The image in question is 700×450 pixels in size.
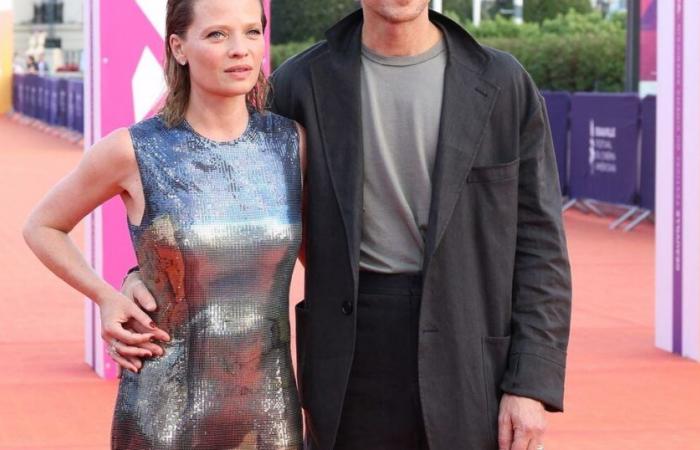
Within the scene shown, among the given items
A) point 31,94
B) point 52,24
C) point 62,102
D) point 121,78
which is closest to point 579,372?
point 121,78

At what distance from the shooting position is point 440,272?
337cm

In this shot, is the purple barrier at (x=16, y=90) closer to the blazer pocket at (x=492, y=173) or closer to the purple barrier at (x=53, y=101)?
the purple barrier at (x=53, y=101)

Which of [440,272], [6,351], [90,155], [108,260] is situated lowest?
[6,351]

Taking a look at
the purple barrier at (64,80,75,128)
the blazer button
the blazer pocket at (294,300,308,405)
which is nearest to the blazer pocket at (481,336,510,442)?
the blazer button

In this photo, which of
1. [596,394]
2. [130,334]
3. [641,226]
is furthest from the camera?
[641,226]

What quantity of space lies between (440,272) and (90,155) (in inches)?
31.0

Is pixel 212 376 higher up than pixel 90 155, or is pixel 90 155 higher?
pixel 90 155

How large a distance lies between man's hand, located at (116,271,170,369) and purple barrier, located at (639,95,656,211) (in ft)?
40.7

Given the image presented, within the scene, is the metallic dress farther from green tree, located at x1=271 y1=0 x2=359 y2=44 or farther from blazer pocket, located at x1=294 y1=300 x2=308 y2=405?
green tree, located at x1=271 y1=0 x2=359 y2=44

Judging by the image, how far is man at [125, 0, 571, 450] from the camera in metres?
3.38

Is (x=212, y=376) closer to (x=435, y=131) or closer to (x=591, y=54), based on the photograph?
(x=435, y=131)

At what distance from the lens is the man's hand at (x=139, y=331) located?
10.7 feet

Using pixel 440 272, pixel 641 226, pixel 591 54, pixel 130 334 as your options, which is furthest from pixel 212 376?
pixel 591 54

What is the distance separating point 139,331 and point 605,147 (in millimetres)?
13290
